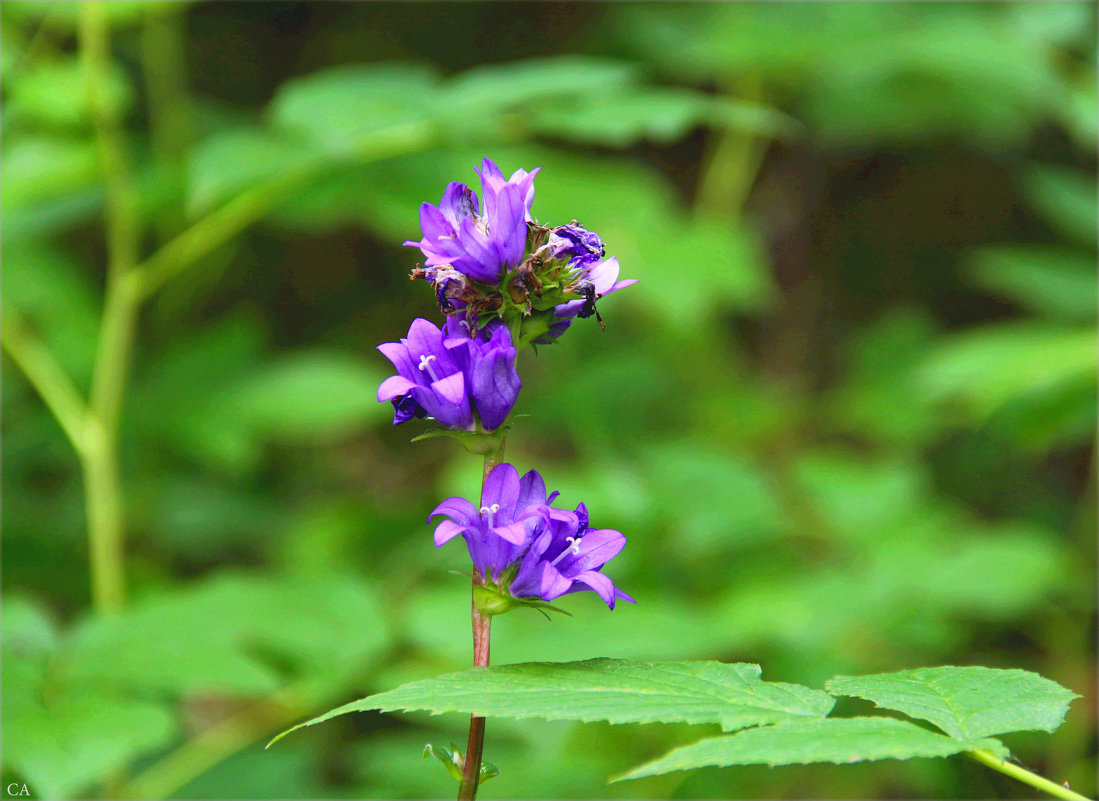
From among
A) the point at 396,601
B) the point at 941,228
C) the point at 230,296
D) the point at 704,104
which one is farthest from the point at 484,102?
the point at 941,228

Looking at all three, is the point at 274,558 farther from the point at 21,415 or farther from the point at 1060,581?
the point at 1060,581

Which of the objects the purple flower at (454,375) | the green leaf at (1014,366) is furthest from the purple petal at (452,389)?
the green leaf at (1014,366)

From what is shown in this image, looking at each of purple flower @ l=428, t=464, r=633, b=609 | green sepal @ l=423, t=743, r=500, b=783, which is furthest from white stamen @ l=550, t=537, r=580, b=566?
green sepal @ l=423, t=743, r=500, b=783

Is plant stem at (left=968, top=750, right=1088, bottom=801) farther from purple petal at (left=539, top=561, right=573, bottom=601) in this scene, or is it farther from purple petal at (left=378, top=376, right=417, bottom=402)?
purple petal at (left=378, top=376, right=417, bottom=402)

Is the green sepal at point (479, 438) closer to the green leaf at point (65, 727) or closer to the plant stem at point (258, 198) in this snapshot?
the green leaf at point (65, 727)

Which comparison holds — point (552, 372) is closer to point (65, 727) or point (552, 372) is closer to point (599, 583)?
point (65, 727)
